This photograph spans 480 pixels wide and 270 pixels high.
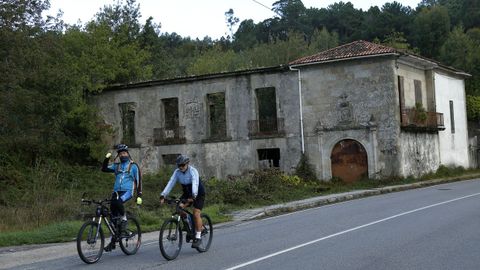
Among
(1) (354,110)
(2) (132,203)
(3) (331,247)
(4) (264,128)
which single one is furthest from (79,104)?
(3) (331,247)

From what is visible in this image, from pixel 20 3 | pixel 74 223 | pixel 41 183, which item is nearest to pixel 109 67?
pixel 20 3

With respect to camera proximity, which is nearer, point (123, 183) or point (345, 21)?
point (123, 183)

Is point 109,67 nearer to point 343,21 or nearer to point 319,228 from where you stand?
point 319,228

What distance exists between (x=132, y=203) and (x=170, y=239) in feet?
34.1

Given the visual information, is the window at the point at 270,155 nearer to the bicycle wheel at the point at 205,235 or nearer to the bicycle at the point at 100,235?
the bicycle wheel at the point at 205,235

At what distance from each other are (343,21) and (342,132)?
54285 millimetres

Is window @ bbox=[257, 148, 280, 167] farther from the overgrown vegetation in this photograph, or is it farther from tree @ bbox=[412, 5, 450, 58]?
tree @ bbox=[412, 5, 450, 58]

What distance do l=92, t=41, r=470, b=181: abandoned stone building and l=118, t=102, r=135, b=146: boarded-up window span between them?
89 millimetres

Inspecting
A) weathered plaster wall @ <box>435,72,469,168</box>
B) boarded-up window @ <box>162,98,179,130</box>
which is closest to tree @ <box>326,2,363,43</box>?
weathered plaster wall @ <box>435,72,469,168</box>

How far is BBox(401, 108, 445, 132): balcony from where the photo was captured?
33.9 meters

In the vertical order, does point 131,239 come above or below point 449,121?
below

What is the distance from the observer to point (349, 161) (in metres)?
33.9

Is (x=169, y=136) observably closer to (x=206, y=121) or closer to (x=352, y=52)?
(x=206, y=121)

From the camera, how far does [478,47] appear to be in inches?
2357
